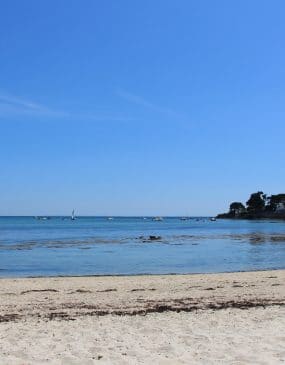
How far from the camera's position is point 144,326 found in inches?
416

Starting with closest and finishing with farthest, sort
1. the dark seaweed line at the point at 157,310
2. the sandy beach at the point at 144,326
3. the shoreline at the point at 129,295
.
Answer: the sandy beach at the point at 144,326 < the dark seaweed line at the point at 157,310 < the shoreline at the point at 129,295

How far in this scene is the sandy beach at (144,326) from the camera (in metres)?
8.16

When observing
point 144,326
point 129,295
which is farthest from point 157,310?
point 129,295

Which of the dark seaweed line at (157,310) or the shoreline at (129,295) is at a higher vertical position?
the dark seaweed line at (157,310)

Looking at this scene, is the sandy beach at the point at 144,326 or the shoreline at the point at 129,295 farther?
the shoreline at the point at 129,295

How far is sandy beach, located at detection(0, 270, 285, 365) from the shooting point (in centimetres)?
816

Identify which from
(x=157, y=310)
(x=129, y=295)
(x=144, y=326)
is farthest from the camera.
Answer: (x=129, y=295)

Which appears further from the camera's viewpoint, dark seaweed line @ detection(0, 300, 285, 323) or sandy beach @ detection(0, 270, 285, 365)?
dark seaweed line @ detection(0, 300, 285, 323)

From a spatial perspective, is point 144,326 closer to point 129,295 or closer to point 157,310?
point 157,310

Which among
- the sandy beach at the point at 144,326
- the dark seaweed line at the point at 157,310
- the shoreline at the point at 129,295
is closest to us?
the sandy beach at the point at 144,326

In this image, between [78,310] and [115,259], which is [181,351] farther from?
[115,259]

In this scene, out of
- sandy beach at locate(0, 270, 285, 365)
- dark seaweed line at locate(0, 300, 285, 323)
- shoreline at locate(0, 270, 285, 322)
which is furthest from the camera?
shoreline at locate(0, 270, 285, 322)

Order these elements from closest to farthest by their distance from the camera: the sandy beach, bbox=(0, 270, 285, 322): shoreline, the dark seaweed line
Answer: the sandy beach, the dark seaweed line, bbox=(0, 270, 285, 322): shoreline

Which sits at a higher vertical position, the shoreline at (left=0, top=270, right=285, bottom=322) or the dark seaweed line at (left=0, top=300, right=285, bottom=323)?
the dark seaweed line at (left=0, top=300, right=285, bottom=323)
